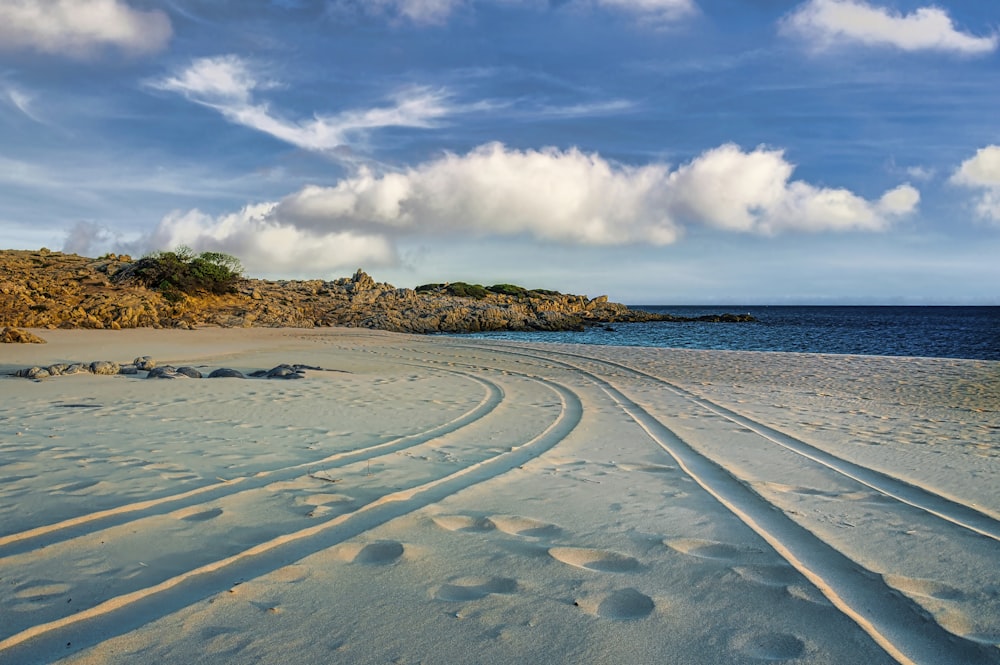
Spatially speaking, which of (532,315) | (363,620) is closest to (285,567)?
(363,620)

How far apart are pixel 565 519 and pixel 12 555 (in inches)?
122

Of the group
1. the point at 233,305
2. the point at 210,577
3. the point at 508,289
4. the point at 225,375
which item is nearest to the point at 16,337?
the point at 225,375

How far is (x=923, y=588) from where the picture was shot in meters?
2.97

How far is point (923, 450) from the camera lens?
6598 millimetres

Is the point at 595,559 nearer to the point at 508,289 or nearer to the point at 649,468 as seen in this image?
the point at 649,468

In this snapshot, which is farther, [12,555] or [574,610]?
[12,555]

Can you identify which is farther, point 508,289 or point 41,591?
point 508,289

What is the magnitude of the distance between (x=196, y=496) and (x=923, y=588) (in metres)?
4.45

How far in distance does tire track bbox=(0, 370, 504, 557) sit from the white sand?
0.07 feet

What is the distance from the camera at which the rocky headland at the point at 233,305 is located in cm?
2681

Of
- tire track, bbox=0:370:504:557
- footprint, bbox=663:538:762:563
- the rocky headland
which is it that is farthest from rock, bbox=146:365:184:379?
the rocky headland

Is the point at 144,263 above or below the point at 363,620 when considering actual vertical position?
above

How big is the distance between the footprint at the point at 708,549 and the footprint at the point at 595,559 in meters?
0.36

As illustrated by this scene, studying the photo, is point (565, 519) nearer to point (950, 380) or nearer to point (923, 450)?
point (923, 450)
